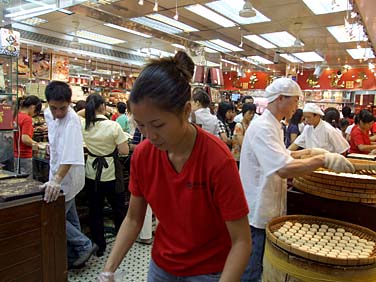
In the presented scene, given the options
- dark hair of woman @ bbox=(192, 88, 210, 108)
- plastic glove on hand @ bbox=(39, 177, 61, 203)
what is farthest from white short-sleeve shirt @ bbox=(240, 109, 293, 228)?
dark hair of woman @ bbox=(192, 88, 210, 108)

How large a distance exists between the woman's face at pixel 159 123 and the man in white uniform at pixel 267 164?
859 millimetres

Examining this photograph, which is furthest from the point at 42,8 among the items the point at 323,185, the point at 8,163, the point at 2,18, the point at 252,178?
the point at 323,185

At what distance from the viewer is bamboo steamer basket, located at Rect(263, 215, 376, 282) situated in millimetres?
1179

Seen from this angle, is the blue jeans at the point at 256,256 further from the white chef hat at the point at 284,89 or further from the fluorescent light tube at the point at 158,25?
the fluorescent light tube at the point at 158,25

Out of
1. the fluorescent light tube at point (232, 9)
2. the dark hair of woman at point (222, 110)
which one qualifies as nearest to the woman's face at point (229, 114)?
the dark hair of woman at point (222, 110)

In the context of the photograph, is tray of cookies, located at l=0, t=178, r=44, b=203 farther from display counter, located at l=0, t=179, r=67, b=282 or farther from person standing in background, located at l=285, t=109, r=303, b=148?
person standing in background, located at l=285, t=109, r=303, b=148

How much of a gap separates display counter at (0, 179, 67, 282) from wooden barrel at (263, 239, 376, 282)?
1404 mm

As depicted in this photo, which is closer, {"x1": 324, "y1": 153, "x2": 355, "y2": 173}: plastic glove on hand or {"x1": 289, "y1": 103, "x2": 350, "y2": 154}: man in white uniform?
{"x1": 324, "y1": 153, "x2": 355, "y2": 173}: plastic glove on hand

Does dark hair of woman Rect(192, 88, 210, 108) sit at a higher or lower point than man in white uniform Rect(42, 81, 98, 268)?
higher

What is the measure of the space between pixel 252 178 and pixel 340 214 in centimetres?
51

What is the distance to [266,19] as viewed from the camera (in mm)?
6227

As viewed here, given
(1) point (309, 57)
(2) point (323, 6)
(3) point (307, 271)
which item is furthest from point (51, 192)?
(1) point (309, 57)

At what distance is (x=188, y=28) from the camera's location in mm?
7102

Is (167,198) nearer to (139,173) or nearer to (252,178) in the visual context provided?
(139,173)
